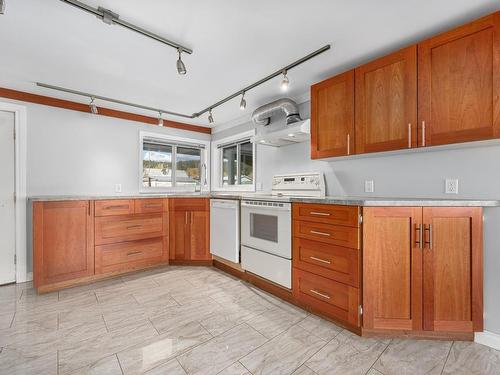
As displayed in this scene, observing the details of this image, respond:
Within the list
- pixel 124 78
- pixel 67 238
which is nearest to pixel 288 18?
pixel 124 78

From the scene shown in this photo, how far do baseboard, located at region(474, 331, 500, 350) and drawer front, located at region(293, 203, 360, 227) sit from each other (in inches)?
45.7

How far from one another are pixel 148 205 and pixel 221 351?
2.25 m

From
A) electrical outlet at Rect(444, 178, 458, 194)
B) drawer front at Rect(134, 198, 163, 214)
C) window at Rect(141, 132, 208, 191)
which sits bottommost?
drawer front at Rect(134, 198, 163, 214)

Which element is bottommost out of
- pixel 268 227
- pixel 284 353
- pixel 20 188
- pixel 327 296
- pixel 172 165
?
pixel 284 353

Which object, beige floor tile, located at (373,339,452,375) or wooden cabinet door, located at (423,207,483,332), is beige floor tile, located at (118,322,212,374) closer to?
beige floor tile, located at (373,339,452,375)

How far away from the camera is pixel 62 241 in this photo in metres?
2.71

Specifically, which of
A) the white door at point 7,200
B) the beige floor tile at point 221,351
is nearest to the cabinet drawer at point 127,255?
the white door at point 7,200

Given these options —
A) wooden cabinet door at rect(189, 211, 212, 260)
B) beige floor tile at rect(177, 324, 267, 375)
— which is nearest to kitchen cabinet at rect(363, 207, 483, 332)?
beige floor tile at rect(177, 324, 267, 375)

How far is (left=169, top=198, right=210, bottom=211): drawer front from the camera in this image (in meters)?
3.51

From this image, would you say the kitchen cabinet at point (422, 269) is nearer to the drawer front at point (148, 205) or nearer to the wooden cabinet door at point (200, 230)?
the wooden cabinet door at point (200, 230)

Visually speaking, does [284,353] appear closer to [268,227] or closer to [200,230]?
[268,227]

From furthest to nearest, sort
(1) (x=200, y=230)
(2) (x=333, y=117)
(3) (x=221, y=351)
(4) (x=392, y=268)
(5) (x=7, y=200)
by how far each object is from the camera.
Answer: (1) (x=200, y=230)
(5) (x=7, y=200)
(2) (x=333, y=117)
(4) (x=392, y=268)
(3) (x=221, y=351)

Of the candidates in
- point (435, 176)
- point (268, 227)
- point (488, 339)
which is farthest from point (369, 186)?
point (488, 339)

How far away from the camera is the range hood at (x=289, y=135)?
2618 millimetres
